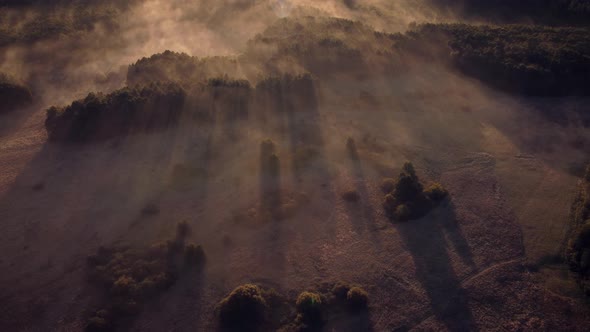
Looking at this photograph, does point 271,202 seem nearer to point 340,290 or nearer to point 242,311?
point 340,290

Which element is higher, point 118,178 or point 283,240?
point 118,178

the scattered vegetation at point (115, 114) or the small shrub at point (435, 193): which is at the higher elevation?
the scattered vegetation at point (115, 114)

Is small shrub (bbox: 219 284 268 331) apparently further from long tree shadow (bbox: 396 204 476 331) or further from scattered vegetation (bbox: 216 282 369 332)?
long tree shadow (bbox: 396 204 476 331)

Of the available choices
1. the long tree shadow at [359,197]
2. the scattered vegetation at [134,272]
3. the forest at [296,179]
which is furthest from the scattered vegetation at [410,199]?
the scattered vegetation at [134,272]

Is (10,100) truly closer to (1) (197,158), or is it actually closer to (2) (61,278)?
(1) (197,158)

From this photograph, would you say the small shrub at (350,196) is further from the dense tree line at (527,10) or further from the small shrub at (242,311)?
the dense tree line at (527,10)

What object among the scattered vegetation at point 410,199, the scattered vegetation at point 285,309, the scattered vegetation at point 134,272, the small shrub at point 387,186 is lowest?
the scattered vegetation at point 285,309

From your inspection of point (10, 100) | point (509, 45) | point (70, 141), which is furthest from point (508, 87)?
point (10, 100)
